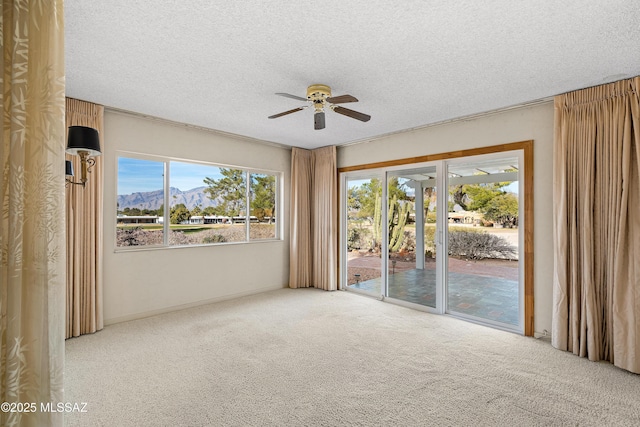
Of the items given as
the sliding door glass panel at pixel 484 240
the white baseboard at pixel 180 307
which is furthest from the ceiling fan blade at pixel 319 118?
the white baseboard at pixel 180 307

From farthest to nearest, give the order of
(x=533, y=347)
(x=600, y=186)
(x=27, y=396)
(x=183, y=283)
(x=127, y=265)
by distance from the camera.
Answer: (x=183, y=283), (x=127, y=265), (x=533, y=347), (x=600, y=186), (x=27, y=396)

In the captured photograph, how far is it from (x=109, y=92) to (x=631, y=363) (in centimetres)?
565

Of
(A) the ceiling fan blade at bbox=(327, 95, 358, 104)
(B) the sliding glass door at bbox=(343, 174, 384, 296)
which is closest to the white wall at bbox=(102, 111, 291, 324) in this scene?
(B) the sliding glass door at bbox=(343, 174, 384, 296)

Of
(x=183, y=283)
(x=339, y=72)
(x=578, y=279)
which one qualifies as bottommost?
(x=183, y=283)

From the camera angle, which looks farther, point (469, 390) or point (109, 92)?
point (109, 92)

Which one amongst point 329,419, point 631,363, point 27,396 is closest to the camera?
point 27,396

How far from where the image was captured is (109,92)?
3.18m

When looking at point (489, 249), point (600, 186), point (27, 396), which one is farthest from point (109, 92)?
point (600, 186)

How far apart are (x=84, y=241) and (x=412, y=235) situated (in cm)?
431

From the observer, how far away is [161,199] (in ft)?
14.0

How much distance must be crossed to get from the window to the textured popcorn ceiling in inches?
39.5

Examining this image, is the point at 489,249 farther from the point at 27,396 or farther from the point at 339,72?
the point at 27,396

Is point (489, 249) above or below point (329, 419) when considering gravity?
above

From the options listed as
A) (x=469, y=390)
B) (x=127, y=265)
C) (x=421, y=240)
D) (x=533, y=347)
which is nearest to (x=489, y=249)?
(x=421, y=240)
